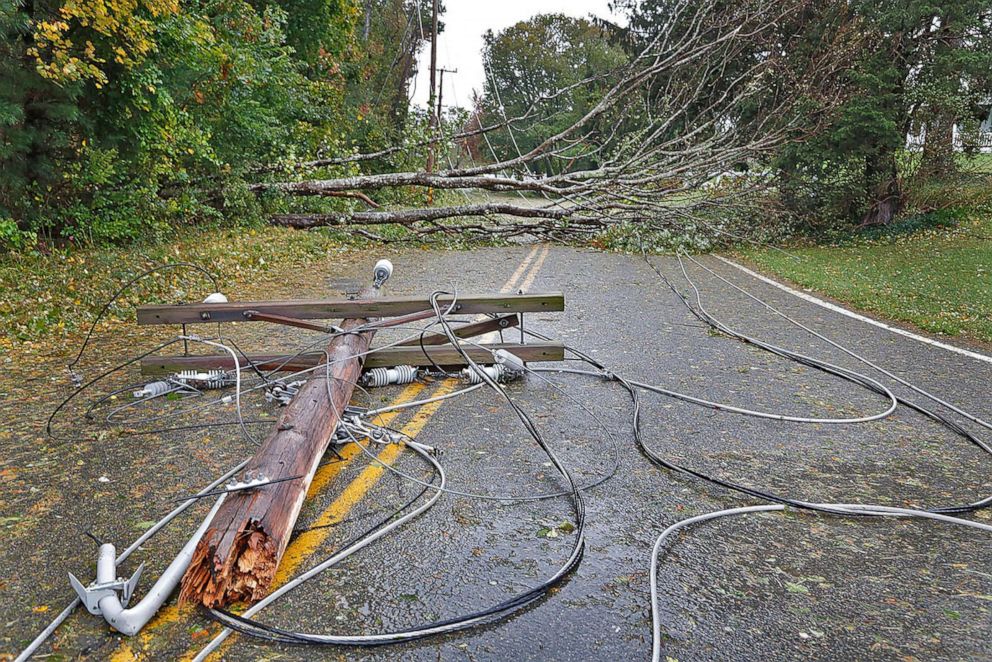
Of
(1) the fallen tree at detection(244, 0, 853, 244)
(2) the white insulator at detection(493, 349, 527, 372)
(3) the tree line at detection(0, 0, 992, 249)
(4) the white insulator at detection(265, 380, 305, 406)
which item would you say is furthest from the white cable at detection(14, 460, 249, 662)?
(1) the fallen tree at detection(244, 0, 853, 244)

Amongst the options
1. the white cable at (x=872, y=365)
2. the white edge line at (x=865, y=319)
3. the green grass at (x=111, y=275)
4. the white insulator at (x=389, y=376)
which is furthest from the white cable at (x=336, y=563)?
the white edge line at (x=865, y=319)

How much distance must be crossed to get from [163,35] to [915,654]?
11204mm

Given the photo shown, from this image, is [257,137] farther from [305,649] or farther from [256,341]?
[305,649]

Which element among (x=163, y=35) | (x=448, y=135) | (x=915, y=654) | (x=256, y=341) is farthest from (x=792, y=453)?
(x=448, y=135)

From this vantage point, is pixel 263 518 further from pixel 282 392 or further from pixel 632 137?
pixel 632 137

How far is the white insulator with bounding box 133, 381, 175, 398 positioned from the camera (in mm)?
5785

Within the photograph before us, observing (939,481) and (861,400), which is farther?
(861,400)

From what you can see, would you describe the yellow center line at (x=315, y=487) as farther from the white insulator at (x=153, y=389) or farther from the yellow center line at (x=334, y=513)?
→ the white insulator at (x=153, y=389)

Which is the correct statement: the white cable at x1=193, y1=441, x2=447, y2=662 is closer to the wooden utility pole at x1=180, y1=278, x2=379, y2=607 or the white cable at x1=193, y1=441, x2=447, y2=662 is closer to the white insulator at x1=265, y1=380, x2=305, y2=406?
the wooden utility pole at x1=180, y1=278, x2=379, y2=607

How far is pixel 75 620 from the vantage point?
2.92 metres

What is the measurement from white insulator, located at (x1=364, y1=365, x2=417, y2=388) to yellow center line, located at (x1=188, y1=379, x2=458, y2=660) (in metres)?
0.82

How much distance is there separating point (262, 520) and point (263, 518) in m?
0.02

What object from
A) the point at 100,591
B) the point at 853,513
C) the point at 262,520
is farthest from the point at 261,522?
the point at 853,513

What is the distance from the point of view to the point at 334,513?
3840 millimetres
